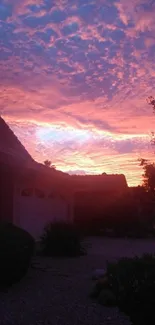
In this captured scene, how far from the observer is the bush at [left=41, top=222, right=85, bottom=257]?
57.4 feet

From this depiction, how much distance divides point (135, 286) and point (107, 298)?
182 centimetres

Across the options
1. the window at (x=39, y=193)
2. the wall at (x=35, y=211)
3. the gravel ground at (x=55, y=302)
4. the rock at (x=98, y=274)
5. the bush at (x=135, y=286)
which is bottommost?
the gravel ground at (x=55, y=302)

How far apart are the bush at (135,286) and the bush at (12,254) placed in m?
3.03

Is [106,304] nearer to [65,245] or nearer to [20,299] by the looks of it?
[20,299]

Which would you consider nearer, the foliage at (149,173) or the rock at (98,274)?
the foliage at (149,173)

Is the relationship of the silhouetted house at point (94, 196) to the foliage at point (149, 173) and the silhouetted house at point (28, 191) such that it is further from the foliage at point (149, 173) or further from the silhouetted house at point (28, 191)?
the foliage at point (149, 173)

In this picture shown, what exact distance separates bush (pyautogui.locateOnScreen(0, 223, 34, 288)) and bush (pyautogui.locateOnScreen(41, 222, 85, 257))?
18.7 feet

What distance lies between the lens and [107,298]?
9562 mm

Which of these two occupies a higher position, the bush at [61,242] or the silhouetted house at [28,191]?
the silhouetted house at [28,191]

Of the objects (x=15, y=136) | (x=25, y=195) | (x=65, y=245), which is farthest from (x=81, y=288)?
(x=15, y=136)

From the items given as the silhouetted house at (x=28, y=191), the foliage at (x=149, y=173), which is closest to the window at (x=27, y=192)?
the silhouetted house at (x=28, y=191)

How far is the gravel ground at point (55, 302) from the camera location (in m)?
8.38

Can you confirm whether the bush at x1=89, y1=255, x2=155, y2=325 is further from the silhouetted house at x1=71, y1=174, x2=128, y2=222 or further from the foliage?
the silhouetted house at x1=71, y1=174, x2=128, y2=222

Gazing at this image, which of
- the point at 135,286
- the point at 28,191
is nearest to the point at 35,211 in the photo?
the point at 28,191
